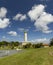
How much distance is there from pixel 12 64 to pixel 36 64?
4.74m

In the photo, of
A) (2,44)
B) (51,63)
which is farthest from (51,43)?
(2,44)

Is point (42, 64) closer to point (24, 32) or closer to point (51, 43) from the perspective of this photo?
point (51, 43)

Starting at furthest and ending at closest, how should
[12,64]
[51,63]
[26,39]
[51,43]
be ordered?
1. [26,39]
2. [51,43]
3. [51,63]
4. [12,64]

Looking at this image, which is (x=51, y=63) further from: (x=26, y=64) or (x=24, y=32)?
(x=24, y=32)

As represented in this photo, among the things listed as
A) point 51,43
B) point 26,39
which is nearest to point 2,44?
point 26,39

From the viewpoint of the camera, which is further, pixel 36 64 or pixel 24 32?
pixel 24 32

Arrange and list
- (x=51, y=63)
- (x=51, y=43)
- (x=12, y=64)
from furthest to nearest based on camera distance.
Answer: (x=51, y=43) → (x=51, y=63) → (x=12, y=64)

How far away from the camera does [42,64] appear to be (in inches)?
1176

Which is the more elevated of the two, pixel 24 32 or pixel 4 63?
pixel 24 32

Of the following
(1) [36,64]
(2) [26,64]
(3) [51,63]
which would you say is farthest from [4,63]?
(3) [51,63]

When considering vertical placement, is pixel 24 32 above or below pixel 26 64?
above

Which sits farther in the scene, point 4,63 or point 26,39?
point 26,39

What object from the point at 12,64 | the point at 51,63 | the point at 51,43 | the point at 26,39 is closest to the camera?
the point at 12,64

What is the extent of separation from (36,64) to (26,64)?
2002mm
